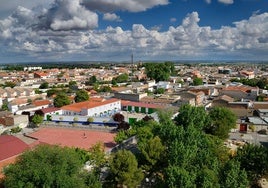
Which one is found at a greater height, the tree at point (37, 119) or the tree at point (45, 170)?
the tree at point (45, 170)

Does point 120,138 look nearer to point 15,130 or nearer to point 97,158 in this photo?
point 97,158

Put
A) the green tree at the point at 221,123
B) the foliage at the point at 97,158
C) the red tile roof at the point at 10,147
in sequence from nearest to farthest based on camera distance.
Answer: the foliage at the point at 97,158
the red tile roof at the point at 10,147
the green tree at the point at 221,123

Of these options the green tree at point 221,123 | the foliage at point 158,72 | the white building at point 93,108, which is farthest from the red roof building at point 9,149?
the foliage at point 158,72

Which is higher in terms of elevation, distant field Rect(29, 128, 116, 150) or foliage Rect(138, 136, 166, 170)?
foliage Rect(138, 136, 166, 170)

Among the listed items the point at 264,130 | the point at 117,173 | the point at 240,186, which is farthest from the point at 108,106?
the point at 240,186

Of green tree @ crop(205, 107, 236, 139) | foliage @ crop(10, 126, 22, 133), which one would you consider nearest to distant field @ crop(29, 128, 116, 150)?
foliage @ crop(10, 126, 22, 133)

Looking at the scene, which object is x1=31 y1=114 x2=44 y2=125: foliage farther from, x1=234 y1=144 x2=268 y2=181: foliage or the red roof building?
x1=234 y1=144 x2=268 y2=181: foliage

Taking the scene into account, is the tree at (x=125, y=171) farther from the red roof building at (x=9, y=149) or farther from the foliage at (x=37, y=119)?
the foliage at (x=37, y=119)
